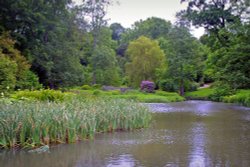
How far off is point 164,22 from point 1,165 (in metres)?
59.6

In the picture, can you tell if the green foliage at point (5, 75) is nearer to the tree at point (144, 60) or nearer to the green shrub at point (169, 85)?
the tree at point (144, 60)

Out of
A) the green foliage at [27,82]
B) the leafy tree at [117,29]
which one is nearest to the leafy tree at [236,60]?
the green foliage at [27,82]

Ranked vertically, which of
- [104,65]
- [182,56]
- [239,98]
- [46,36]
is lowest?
[239,98]

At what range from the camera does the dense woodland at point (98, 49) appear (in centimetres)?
2112

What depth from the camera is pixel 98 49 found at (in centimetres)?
3859

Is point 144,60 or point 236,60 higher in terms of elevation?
point 144,60

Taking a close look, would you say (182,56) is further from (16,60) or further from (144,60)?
(16,60)

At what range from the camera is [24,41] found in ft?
77.7

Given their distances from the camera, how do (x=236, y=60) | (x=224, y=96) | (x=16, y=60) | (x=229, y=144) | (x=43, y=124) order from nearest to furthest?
(x=43, y=124) → (x=229, y=144) → (x=16, y=60) → (x=236, y=60) → (x=224, y=96)

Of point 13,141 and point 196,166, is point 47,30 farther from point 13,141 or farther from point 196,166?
point 196,166

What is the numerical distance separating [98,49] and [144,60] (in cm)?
553

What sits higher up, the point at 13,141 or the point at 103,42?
the point at 103,42

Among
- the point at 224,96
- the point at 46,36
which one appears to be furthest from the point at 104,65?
the point at 224,96

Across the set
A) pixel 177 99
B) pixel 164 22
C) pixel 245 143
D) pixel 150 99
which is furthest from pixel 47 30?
pixel 164 22
